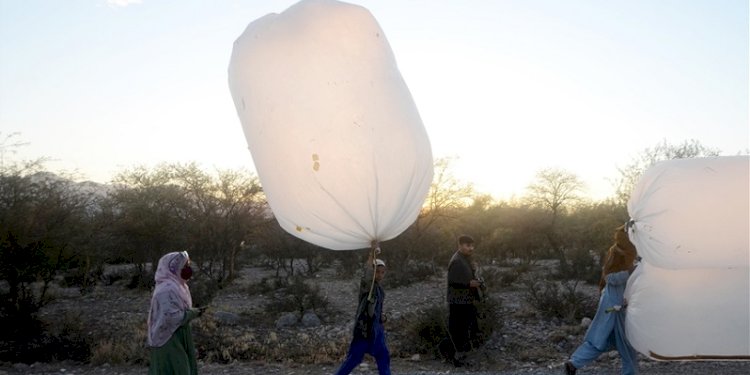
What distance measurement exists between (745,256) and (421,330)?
16.9 feet

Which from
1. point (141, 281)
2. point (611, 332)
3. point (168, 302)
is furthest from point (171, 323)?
point (141, 281)

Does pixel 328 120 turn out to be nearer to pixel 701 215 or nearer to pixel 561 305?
pixel 701 215

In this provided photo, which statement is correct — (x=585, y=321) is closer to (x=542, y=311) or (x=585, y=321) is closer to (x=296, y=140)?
(x=542, y=311)

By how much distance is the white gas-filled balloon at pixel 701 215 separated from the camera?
4.67 meters

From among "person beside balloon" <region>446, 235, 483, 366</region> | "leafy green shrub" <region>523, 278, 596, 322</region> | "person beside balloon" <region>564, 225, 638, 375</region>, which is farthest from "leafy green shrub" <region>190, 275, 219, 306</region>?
"person beside balloon" <region>564, 225, 638, 375</region>

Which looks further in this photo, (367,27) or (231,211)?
(231,211)

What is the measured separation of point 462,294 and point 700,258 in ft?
11.1

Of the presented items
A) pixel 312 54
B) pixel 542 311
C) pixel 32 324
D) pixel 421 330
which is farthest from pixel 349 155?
pixel 32 324

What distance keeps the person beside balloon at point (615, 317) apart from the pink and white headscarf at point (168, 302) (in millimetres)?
3693

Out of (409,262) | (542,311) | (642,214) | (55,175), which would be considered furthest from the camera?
(409,262)

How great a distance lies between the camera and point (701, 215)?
4723 millimetres

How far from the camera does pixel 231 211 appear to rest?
21875 mm

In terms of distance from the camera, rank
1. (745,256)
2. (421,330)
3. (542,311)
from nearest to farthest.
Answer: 1. (745,256)
2. (421,330)
3. (542,311)

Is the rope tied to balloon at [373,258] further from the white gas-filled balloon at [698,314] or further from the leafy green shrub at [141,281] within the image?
the leafy green shrub at [141,281]
